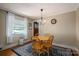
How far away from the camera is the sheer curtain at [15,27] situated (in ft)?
5.47

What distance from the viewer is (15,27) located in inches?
65.9

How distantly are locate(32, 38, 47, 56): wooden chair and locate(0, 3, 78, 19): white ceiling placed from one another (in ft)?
1.46

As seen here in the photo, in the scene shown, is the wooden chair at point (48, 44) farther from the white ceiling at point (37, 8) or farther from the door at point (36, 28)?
the white ceiling at point (37, 8)

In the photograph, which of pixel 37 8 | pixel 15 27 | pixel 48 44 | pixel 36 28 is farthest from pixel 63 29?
pixel 15 27

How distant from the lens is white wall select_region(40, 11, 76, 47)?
170cm

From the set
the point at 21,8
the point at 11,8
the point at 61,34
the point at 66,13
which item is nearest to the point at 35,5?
the point at 21,8

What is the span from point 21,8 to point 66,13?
779 mm

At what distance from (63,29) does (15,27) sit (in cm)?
84

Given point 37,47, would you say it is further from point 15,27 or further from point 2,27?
point 2,27

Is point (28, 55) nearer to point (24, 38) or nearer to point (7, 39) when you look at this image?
point (24, 38)

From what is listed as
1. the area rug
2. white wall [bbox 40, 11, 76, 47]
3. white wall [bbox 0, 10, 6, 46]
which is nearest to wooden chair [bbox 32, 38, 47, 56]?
the area rug

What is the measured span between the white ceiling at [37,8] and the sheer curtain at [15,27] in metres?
0.11

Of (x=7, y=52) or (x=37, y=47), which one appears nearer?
(x=7, y=52)

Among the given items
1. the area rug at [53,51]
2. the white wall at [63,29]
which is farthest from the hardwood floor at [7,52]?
the white wall at [63,29]
